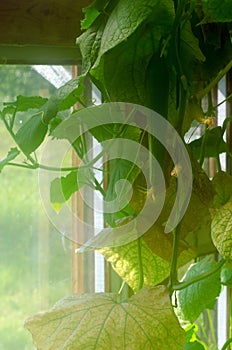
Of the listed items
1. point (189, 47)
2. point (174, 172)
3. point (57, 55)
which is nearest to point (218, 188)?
point (174, 172)

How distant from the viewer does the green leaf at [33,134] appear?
1.91ft

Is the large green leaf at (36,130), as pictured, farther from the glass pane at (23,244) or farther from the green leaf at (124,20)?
the glass pane at (23,244)

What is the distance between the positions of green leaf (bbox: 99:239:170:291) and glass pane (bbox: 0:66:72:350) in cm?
22

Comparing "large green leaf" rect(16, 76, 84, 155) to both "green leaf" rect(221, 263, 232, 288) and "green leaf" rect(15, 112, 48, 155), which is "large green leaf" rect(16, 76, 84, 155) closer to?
"green leaf" rect(15, 112, 48, 155)

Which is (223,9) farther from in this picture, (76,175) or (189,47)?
(76,175)

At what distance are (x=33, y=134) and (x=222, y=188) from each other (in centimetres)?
22

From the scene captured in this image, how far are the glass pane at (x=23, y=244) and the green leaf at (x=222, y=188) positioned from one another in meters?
0.31

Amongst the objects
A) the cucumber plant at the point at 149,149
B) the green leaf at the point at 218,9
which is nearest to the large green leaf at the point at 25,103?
the cucumber plant at the point at 149,149

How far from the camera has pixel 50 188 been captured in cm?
71

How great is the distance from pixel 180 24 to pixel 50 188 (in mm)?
286

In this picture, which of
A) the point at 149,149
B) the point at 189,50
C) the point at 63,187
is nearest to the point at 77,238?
the point at 63,187

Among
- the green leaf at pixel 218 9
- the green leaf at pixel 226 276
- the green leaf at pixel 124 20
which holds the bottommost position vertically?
the green leaf at pixel 226 276

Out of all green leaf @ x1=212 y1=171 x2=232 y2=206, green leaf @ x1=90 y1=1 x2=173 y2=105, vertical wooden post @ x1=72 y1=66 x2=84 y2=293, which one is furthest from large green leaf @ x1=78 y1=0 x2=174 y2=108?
vertical wooden post @ x1=72 y1=66 x2=84 y2=293

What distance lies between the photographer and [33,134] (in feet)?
1.92
